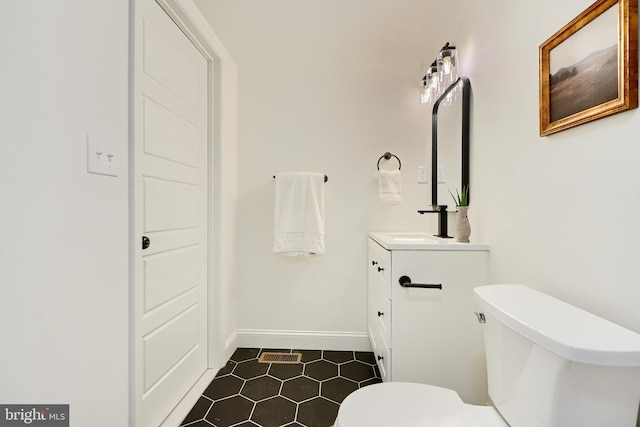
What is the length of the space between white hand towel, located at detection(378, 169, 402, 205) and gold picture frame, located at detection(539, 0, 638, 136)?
38.6 inches

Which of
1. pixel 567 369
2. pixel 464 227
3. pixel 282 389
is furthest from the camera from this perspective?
pixel 282 389

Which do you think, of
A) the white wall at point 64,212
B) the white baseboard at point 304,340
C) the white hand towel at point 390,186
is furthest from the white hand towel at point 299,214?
the white wall at point 64,212

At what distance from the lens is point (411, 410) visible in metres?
0.81

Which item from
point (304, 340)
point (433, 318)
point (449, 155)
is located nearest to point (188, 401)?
point (304, 340)

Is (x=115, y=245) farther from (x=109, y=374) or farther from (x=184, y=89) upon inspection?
(x=184, y=89)

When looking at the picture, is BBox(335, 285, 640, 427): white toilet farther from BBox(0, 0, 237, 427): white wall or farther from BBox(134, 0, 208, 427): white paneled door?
BBox(134, 0, 208, 427): white paneled door

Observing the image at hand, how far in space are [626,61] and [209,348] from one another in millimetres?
2240

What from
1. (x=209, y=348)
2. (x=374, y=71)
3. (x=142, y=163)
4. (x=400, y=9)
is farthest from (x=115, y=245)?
(x=400, y=9)

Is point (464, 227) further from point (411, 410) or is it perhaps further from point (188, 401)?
point (188, 401)

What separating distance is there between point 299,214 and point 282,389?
1.07m

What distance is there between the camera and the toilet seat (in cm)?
77

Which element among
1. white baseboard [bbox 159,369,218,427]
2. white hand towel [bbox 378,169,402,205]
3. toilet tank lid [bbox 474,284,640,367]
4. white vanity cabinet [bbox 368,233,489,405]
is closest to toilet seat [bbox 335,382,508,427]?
toilet tank lid [bbox 474,284,640,367]

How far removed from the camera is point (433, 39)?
201 cm

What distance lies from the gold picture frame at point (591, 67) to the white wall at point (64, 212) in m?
1.50
